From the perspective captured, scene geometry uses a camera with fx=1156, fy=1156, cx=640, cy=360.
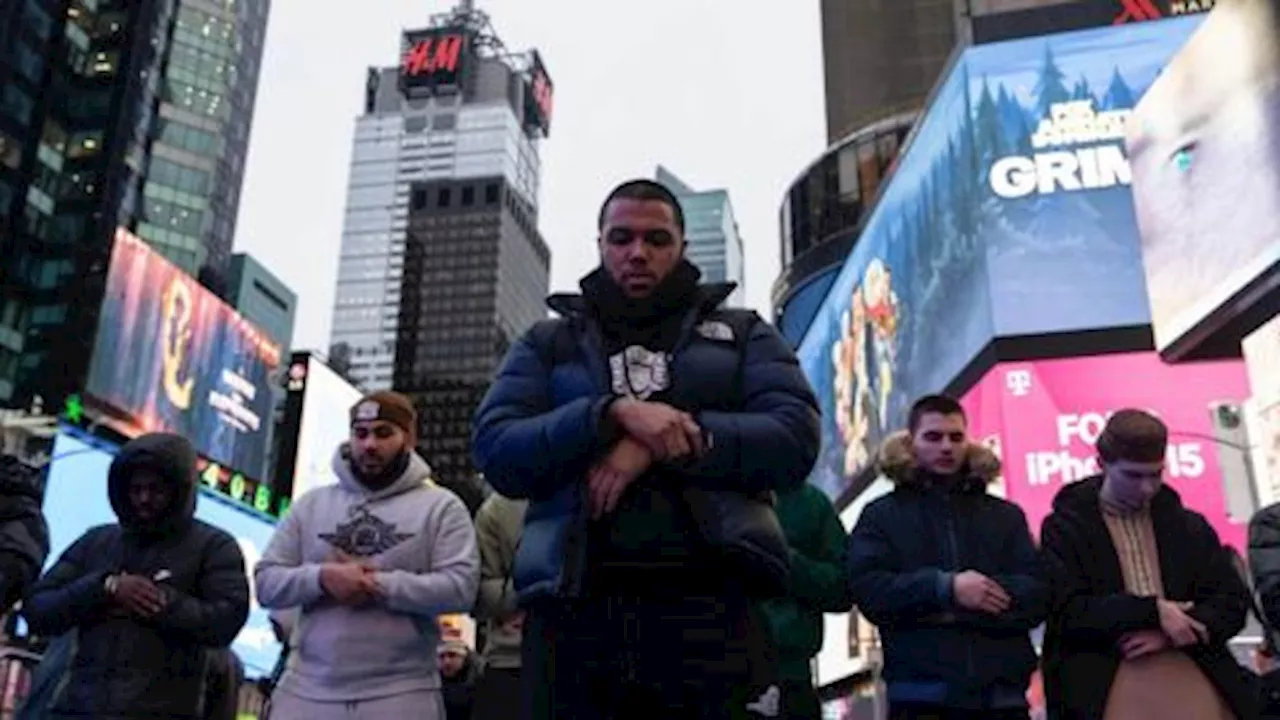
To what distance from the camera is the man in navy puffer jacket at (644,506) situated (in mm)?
2596

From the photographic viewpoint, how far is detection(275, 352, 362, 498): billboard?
31.0 meters

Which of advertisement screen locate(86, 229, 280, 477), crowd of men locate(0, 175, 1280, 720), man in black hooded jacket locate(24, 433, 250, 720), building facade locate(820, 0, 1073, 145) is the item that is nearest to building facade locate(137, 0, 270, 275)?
advertisement screen locate(86, 229, 280, 477)

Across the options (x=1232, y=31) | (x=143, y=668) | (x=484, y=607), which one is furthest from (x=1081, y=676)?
(x=1232, y=31)

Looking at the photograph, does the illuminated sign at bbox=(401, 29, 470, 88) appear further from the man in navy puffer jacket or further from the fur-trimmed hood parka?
the man in navy puffer jacket

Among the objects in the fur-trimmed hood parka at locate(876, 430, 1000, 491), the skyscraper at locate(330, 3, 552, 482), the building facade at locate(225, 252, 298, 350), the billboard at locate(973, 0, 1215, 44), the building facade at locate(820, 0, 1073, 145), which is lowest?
the fur-trimmed hood parka at locate(876, 430, 1000, 491)

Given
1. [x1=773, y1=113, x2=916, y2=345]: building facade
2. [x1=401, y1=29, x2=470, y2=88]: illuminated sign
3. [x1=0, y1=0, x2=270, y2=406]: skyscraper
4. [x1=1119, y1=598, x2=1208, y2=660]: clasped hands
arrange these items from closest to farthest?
[x1=1119, y1=598, x2=1208, y2=660]: clasped hands < [x1=773, y1=113, x2=916, y2=345]: building facade < [x1=0, y1=0, x2=270, y2=406]: skyscraper < [x1=401, y1=29, x2=470, y2=88]: illuminated sign

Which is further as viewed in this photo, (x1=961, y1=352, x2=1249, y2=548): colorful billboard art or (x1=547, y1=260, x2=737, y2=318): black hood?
(x1=961, y1=352, x2=1249, y2=548): colorful billboard art

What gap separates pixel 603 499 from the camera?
2.61 m

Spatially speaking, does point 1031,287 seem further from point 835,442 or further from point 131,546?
point 131,546

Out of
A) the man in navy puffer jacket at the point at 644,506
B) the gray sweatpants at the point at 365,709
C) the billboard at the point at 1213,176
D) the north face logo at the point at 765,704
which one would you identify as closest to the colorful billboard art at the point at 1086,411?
the billboard at the point at 1213,176

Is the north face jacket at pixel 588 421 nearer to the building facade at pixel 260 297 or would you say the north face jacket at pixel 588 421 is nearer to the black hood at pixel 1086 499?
the black hood at pixel 1086 499

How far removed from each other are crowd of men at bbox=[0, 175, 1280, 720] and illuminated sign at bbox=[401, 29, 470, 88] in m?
184

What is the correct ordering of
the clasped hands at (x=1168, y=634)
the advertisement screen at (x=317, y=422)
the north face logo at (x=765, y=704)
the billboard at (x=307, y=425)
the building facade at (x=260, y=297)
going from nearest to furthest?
the north face logo at (x=765, y=704) < the clasped hands at (x=1168, y=634) < the billboard at (x=307, y=425) < the advertisement screen at (x=317, y=422) < the building facade at (x=260, y=297)

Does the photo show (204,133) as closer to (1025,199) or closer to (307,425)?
(307,425)
